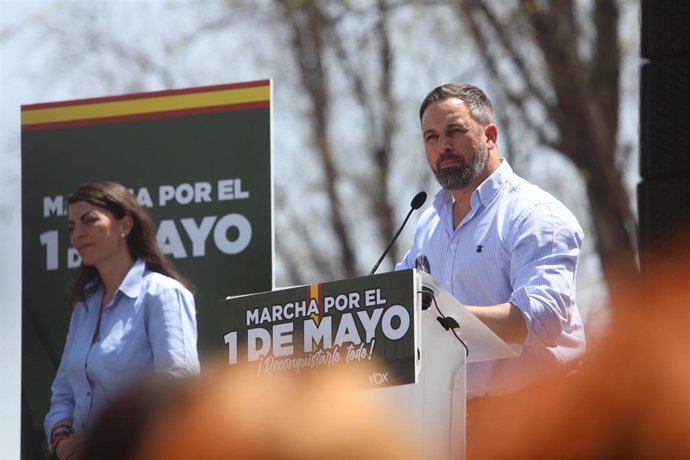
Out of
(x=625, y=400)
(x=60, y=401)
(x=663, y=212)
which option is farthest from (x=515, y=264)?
(x=625, y=400)

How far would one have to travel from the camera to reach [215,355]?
505 centimetres

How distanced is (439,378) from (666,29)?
156cm

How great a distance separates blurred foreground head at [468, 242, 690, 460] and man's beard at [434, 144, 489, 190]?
9.10ft

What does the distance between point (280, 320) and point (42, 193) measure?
3441 mm

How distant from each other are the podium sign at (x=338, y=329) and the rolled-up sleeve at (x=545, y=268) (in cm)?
78

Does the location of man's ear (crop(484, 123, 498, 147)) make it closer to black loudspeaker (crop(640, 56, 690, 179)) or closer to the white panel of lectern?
the white panel of lectern

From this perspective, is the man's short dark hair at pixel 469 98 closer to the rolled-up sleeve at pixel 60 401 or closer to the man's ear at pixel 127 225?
the man's ear at pixel 127 225

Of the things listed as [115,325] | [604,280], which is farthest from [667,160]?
[604,280]

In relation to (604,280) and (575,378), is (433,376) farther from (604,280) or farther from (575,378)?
(604,280)

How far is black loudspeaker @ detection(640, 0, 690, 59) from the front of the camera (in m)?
3.44

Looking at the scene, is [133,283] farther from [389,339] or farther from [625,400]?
[625,400]

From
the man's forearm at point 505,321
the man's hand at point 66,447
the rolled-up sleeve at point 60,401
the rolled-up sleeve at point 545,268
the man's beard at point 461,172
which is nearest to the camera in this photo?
the man's forearm at point 505,321

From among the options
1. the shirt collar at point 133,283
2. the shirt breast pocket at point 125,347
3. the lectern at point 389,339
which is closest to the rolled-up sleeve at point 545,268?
the lectern at point 389,339

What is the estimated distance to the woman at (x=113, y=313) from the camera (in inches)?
253
